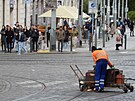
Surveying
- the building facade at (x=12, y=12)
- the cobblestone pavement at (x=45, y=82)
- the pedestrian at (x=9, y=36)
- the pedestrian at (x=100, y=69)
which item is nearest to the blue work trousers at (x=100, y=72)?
the pedestrian at (x=100, y=69)

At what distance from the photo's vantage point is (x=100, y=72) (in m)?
17.2

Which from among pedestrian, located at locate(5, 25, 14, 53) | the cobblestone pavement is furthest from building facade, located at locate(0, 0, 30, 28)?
the cobblestone pavement

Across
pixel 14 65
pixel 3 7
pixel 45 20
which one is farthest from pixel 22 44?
pixel 45 20

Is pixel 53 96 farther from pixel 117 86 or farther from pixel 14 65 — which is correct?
pixel 14 65

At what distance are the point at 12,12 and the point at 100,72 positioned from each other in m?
36.2

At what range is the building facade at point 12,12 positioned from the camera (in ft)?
162

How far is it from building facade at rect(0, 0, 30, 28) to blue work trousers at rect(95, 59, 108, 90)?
29618 millimetres

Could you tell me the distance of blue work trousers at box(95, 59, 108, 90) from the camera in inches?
679

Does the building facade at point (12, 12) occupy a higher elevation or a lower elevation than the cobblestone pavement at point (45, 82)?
higher

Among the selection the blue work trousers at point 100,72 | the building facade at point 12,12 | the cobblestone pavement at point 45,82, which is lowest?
the cobblestone pavement at point 45,82

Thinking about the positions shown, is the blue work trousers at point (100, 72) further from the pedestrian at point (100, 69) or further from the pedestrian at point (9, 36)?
the pedestrian at point (9, 36)

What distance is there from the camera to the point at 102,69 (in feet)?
56.7

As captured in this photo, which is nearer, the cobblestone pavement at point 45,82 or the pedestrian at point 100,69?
the cobblestone pavement at point 45,82

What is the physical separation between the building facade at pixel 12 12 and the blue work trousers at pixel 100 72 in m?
29.6
